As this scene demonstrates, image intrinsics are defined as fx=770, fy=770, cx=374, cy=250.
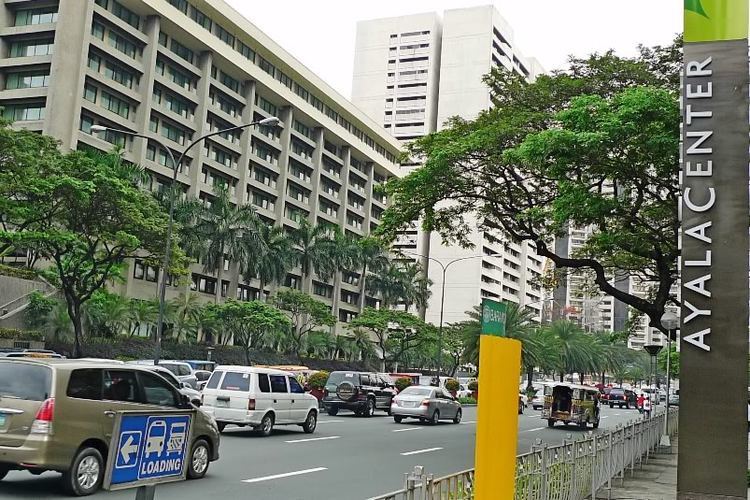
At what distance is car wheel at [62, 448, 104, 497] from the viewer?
969 centimetres

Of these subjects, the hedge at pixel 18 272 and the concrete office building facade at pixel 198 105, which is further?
the concrete office building facade at pixel 198 105

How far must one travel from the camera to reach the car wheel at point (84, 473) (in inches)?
381

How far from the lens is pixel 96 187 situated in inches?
1250

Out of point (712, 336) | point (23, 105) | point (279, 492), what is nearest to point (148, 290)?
point (23, 105)

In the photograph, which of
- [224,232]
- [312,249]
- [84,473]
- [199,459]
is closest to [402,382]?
[224,232]

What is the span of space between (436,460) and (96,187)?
69.1ft

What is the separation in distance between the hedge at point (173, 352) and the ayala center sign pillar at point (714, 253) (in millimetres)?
37129

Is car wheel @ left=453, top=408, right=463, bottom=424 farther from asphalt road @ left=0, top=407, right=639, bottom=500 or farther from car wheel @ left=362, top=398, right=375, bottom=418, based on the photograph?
asphalt road @ left=0, top=407, right=639, bottom=500

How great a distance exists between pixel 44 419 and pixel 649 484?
1025 centimetres

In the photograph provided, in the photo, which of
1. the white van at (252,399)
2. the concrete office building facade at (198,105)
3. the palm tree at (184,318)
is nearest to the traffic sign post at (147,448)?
the white van at (252,399)

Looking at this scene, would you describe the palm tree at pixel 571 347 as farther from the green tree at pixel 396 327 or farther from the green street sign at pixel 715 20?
the green street sign at pixel 715 20

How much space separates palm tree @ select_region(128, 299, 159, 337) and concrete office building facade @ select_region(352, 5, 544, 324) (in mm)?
60575

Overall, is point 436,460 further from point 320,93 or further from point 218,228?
point 320,93

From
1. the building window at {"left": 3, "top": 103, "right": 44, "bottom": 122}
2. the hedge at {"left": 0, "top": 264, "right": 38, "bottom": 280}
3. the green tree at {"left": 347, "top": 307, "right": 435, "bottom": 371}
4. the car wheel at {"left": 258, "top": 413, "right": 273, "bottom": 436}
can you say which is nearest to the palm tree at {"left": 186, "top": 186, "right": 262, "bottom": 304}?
the building window at {"left": 3, "top": 103, "right": 44, "bottom": 122}
